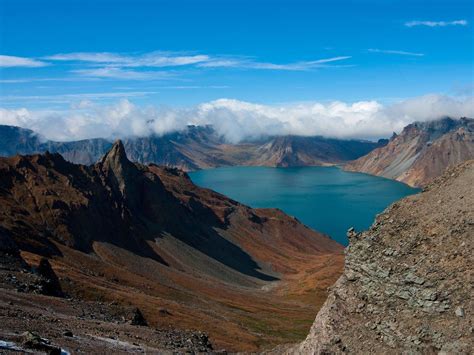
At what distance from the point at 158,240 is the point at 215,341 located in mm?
93526

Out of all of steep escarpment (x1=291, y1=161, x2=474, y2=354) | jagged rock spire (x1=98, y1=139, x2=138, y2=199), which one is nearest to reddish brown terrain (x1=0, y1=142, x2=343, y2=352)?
jagged rock spire (x1=98, y1=139, x2=138, y2=199)

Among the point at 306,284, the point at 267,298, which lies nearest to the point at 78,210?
the point at 267,298

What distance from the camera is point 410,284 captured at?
31547 mm

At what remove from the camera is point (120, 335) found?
4591 centimetres

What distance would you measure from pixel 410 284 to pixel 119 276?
90744 mm

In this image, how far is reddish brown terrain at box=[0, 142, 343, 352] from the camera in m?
49.0

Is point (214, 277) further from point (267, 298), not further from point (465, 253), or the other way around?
point (465, 253)

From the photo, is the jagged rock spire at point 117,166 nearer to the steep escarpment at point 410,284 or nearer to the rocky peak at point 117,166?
the rocky peak at point 117,166

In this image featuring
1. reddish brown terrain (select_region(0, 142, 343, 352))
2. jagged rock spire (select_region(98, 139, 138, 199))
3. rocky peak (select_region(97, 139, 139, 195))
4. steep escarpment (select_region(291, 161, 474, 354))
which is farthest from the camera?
A: jagged rock spire (select_region(98, 139, 138, 199))

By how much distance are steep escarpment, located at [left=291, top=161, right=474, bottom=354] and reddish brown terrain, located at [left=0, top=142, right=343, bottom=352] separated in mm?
18444

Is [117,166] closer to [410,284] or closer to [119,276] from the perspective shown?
[119,276]

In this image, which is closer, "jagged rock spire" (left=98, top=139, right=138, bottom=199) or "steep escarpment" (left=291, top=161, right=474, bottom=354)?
"steep escarpment" (left=291, top=161, right=474, bottom=354)

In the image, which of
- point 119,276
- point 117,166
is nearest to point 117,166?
point 117,166

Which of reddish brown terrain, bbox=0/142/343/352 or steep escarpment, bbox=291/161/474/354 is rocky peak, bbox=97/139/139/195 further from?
steep escarpment, bbox=291/161/474/354
